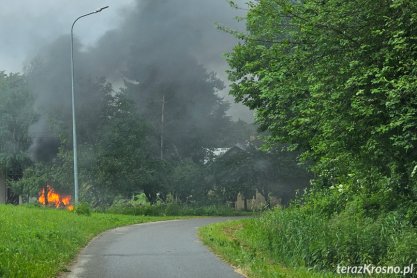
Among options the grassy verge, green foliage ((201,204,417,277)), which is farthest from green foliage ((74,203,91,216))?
green foliage ((201,204,417,277))

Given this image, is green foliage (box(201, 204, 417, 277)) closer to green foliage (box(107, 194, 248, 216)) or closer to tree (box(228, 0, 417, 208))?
tree (box(228, 0, 417, 208))

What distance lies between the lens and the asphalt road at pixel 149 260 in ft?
28.0

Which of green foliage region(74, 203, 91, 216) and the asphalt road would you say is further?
green foliage region(74, 203, 91, 216)

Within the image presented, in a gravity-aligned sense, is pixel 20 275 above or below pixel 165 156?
below

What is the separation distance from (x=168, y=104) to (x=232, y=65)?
26.3 m

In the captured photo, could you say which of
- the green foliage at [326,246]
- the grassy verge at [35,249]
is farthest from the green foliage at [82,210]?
the green foliage at [326,246]

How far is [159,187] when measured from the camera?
136 ft

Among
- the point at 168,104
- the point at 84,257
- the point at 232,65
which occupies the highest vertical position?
the point at 168,104

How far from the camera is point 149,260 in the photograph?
33.1ft

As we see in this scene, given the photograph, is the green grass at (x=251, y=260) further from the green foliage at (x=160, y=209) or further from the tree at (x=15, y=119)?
the tree at (x=15, y=119)

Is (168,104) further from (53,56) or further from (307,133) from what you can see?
(307,133)

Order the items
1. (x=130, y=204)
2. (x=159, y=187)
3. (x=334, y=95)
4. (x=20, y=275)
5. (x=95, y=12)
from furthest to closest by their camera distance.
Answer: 1. (x=159, y=187)
2. (x=130, y=204)
3. (x=95, y=12)
4. (x=334, y=95)
5. (x=20, y=275)

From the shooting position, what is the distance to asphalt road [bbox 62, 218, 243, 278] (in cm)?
855

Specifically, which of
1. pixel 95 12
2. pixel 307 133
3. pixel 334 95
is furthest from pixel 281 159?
pixel 334 95
